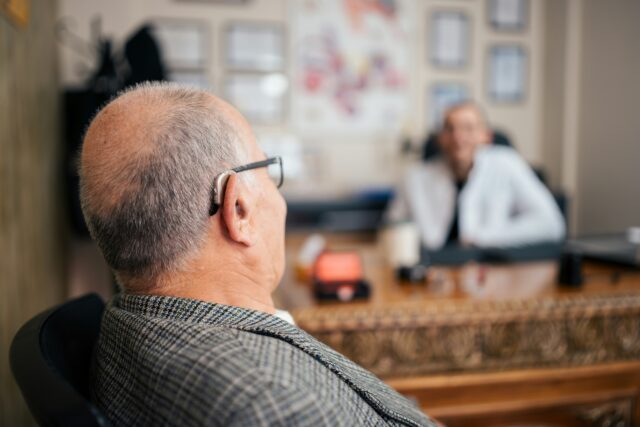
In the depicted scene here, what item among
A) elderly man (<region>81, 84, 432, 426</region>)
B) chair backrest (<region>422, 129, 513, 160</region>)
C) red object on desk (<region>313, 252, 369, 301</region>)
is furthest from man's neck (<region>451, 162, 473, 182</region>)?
elderly man (<region>81, 84, 432, 426</region>)

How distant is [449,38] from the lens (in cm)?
431

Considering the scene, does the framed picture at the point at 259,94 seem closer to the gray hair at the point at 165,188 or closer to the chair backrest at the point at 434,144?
the chair backrest at the point at 434,144

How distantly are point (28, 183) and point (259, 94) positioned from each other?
7.50 feet

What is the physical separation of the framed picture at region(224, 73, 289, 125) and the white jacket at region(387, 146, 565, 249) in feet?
5.19

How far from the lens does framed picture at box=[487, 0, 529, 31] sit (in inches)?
173

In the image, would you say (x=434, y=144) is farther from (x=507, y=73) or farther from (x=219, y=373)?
(x=219, y=373)

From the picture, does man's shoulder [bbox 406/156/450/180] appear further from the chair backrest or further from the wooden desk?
the wooden desk

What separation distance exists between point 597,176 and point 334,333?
313 centimetres

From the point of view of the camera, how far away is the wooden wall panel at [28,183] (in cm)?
160

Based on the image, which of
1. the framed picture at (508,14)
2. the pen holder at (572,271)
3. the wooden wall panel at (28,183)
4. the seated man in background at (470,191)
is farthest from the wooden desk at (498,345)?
the framed picture at (508,14)

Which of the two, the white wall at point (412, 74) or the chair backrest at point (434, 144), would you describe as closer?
the chair backrest at point (434, 144)

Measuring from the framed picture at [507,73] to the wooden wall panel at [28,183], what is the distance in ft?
10.9

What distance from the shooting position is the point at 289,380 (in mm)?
533

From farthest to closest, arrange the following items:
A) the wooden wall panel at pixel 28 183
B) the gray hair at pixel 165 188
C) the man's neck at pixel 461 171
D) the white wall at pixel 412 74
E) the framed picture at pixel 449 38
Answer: the framed picture at pixel 449 38 < the white wall at pixel 412 74 < the man's neck at pixel 461 171 < the wooden wall panel at pixel 28 183 < the gray hair at pixel 165 188
